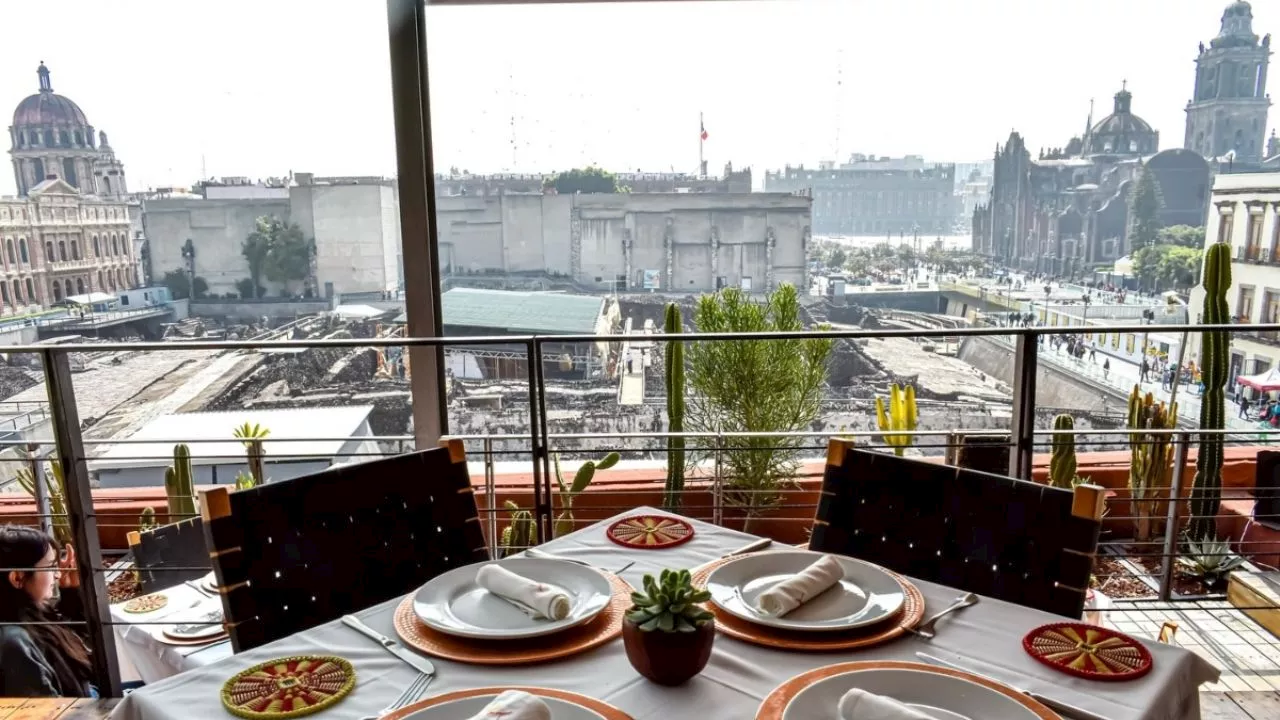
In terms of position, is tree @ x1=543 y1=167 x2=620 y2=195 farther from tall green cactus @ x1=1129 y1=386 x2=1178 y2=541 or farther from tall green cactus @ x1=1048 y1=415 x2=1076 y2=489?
tall green cactus @ x1=1129 y1=386 x2=1178 y2=541

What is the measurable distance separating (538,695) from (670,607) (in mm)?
172

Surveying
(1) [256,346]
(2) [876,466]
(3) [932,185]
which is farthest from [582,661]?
(3) [932,185]

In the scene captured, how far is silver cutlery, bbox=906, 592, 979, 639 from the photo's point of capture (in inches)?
43.7

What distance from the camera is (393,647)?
3.62 feet

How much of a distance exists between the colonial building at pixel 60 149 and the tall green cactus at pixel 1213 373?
4.86 metres

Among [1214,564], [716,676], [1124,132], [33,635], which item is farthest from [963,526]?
[1124,132]

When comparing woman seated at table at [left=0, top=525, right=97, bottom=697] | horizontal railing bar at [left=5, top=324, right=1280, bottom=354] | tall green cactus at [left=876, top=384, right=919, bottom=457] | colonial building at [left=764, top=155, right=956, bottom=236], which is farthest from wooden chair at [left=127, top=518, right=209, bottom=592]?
colonial building at [left=764, top=155, right=956, bottom=236]

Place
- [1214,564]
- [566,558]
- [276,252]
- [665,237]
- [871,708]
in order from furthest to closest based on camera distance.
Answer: [665,237] < [1214,564] < [276,252] < [566,558] < [871,708]

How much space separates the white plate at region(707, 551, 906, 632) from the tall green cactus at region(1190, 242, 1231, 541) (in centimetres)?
343

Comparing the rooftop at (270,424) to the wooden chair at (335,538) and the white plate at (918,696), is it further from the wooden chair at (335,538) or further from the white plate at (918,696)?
the white plate at (918,696)

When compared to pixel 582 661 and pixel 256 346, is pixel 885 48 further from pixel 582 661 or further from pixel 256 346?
pixel 582 661

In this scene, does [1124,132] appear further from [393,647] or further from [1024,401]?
[393,647]

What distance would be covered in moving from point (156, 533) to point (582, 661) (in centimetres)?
191

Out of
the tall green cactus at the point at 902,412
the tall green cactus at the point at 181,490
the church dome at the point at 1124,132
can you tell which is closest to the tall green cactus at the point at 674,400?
the tall green cactus at the point at 902,412
